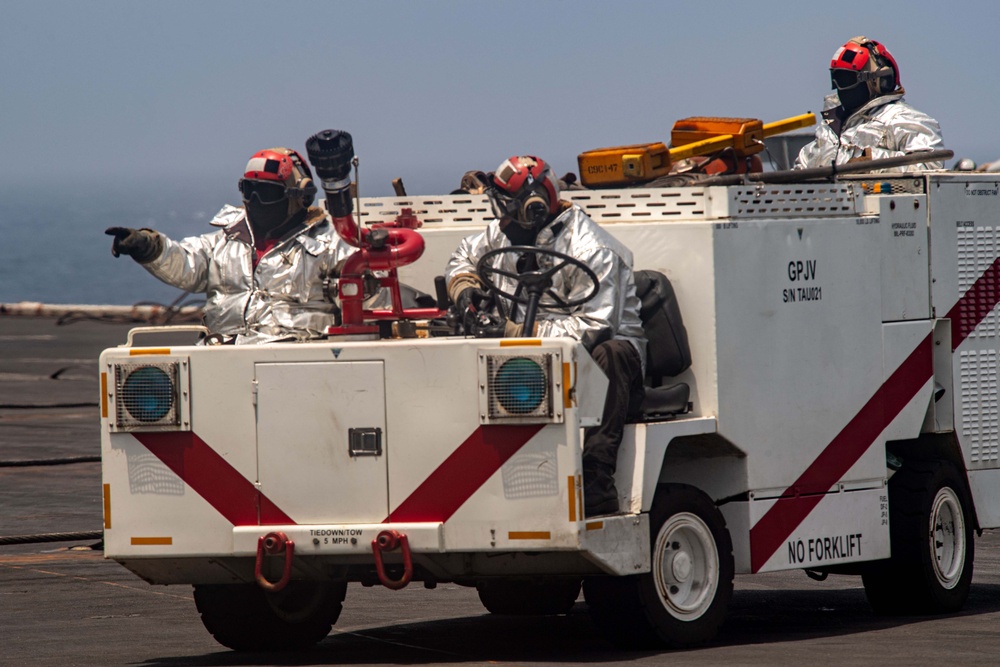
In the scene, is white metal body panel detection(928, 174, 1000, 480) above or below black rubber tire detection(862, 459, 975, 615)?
above

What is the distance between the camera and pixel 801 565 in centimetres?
1011

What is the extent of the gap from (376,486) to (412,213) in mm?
2538

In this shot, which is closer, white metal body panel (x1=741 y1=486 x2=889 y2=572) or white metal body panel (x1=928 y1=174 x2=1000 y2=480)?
white metal body panel (x1=741 y1=486 x2=889 y2=572)

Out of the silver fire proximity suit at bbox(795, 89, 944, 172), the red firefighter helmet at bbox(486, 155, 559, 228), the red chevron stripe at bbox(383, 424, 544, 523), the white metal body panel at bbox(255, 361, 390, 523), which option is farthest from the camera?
the silver fire proximity suit at bbox(795, 89, 944, 172)

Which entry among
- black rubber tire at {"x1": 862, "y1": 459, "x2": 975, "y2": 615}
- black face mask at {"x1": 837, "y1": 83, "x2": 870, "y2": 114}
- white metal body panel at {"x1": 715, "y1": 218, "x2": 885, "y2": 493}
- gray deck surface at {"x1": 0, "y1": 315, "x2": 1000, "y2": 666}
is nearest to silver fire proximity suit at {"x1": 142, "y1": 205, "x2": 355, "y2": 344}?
gray deck surface at {"x1": 0, "y1": 315, "x2": 1000, "y2": 666}

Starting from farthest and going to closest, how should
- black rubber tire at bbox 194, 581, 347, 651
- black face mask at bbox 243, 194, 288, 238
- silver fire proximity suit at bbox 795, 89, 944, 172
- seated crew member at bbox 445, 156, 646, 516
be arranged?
1. silver fire proximity suit at bbox 795, 89, 944, 172
2. black face mask at bbox 243, 194, 288, 238
3. black rubber tire at bbox 194, 581, 347, 651
4. seated crew member at bbox 445, 156, 646, 516

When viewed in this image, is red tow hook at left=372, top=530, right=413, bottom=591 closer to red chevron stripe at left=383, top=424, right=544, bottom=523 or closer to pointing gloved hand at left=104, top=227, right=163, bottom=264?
red chevron stripe at left=383, top=424, right=544, bottom=523

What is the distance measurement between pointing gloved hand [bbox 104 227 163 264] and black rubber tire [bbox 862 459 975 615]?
414 cm

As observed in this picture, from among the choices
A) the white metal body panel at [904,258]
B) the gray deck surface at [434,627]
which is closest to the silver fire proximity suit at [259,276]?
the gray deck surface at [434,627]

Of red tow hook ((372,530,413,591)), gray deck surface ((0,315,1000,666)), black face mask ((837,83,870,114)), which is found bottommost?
gray deck surface ((0,315,1000,666))

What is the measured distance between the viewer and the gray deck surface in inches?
364

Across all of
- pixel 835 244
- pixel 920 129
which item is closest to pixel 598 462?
pixel 835 244

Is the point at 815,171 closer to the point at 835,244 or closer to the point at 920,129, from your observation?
the point at 835,244

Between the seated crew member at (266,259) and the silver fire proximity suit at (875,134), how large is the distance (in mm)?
3430
